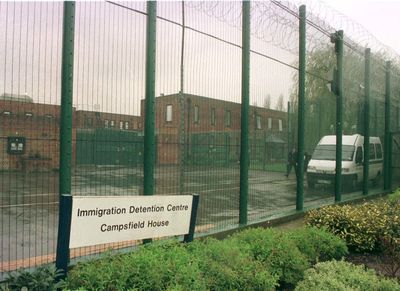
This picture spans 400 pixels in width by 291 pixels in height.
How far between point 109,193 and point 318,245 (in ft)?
9.69

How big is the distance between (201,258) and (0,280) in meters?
1.91

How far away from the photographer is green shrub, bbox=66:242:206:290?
3.38 m

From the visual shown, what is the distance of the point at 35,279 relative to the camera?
342 cm

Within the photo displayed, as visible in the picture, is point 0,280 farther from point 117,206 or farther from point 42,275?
point 117,206

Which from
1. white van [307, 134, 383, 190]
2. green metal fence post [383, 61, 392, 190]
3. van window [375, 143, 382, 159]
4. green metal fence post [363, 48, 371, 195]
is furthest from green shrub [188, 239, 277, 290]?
van window [375, 143, 382, 159]

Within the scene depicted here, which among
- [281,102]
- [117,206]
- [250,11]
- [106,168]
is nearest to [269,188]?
[281,102]

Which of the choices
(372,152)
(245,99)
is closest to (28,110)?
(245,99)

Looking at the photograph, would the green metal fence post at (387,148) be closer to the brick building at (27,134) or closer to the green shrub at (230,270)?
the green shrub at (230,270)

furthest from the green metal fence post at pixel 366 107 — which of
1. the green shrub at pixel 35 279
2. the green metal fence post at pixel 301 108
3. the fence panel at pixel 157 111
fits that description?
the green shrub at pixel 35 279

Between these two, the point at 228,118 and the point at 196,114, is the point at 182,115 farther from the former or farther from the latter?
the point at 228,118

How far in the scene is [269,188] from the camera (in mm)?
8078

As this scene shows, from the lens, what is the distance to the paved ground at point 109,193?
4262 millimetres

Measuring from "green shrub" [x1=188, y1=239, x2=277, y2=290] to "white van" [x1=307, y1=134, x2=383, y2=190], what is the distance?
19.3 ft

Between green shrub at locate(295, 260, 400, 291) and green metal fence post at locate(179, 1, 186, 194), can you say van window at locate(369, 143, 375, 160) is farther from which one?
green shrub at locate(295, 260, 400, 291)
